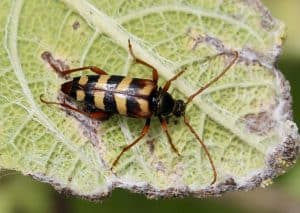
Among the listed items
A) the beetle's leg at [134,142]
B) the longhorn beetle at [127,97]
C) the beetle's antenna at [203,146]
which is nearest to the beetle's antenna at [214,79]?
the longhorn beetle at [127,97]

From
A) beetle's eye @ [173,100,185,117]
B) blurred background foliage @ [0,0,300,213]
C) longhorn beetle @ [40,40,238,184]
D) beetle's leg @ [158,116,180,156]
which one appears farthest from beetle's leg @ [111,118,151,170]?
blurred background foliage @ [0,0,300,213]

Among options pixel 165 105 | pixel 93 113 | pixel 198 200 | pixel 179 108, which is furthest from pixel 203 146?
pixel 198 200

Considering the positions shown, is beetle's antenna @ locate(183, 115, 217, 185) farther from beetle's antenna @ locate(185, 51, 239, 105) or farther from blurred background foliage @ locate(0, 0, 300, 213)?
blurred background foliage @ locate(0, 0, 300, 213)

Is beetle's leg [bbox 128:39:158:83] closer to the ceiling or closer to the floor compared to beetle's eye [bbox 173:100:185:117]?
closer to the ceiling

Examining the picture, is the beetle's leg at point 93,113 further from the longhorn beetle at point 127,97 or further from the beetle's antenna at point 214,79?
the beetle's antenna at point 214,79

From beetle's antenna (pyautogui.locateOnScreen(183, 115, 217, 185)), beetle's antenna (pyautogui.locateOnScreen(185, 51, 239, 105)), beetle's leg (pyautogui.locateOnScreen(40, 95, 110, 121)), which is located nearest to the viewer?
beetle's antenna (pyautogui.locateOnScreen(183, 115, 217, 185))

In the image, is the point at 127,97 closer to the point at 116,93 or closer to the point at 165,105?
the point at 116,93
